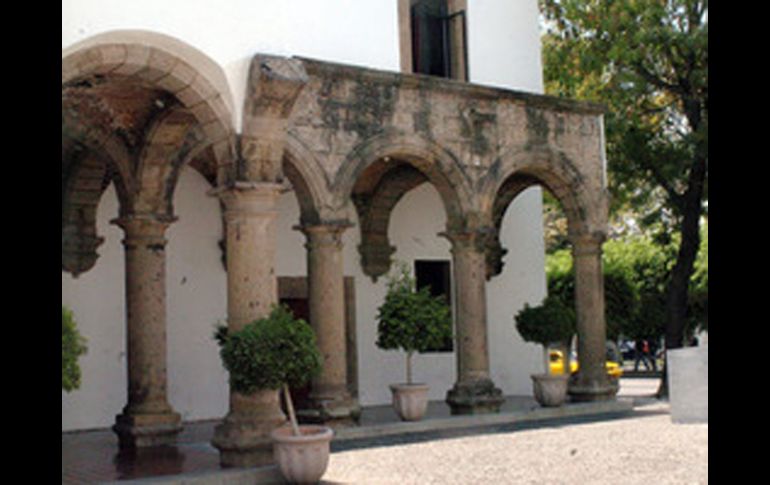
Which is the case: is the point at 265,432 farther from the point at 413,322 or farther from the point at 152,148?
the point at 152,148

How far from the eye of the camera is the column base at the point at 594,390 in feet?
44.9

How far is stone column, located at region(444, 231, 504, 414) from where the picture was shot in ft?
40.4

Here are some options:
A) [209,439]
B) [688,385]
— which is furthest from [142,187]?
[688,385]

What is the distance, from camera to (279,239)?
14555mm

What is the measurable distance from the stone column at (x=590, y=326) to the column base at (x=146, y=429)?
20.1 feet

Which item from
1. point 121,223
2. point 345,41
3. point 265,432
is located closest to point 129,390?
point 121,223

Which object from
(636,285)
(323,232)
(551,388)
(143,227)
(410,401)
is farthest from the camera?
(636,285)

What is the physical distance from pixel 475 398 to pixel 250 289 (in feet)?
14.1

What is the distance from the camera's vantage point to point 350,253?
15.3 meters

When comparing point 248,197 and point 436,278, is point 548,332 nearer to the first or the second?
point 436,278

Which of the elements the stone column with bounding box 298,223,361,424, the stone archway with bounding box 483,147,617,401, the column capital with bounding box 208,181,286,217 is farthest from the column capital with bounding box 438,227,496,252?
the column capital with bounding box 208,181,286,217

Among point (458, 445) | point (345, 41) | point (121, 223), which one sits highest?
point (345, 41)

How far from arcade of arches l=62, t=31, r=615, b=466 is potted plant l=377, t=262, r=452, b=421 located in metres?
0.66
